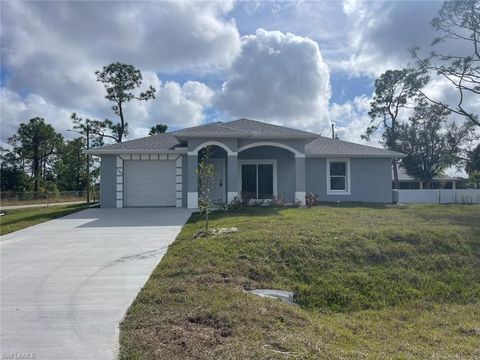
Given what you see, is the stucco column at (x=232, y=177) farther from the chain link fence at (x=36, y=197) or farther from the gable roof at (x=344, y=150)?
the chain link fence at (x=36, y=197)

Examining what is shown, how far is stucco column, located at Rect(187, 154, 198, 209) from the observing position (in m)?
17.3

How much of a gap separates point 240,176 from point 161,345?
51.9 feet

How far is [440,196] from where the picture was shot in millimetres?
24781

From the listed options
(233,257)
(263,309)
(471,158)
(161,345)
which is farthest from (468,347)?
(471,158)

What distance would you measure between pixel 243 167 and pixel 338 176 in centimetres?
511

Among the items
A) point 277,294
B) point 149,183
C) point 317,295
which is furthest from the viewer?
point 149,183

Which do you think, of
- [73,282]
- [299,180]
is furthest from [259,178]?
[73,282]

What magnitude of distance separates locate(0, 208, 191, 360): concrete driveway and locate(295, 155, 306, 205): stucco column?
21.7ft

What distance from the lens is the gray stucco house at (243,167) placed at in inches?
687

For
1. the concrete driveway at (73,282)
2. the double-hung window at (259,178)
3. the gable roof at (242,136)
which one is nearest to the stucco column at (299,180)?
the gable roof at (242,136)

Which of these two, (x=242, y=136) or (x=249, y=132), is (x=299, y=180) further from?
(x=242, y=136)

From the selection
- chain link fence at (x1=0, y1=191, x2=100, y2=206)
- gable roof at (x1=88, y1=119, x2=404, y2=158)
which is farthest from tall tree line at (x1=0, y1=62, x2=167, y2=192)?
gable roof at (x1=88, y1=119, x2=404, y2=158)

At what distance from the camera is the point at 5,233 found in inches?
480

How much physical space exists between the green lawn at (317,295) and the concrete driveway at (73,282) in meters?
0.37
